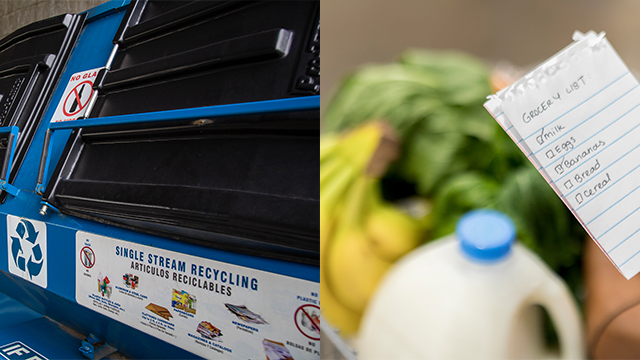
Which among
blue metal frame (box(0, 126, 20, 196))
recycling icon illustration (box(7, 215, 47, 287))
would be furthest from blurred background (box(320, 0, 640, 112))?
blue metal frame (box(0, 126, 20, 196))

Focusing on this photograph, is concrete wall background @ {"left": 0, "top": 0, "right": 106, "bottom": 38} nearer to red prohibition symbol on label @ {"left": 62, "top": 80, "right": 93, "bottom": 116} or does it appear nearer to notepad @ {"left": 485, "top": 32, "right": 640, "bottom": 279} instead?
red prohibition symbol on label @ {"left": 62, "top": 80, "right": 93, "bottom": 116}

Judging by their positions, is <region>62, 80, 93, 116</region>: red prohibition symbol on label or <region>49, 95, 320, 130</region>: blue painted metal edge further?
<region>62, 80, 93, 116</region>: red prohibition symbol on label

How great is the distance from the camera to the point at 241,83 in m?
1.15

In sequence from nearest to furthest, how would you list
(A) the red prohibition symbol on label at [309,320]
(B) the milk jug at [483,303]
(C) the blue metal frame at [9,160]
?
(B) the milk jug at [483,303] < (A) the red prohibition symbol on label at [309,320] < (C) the blue metal frame at [9,160]

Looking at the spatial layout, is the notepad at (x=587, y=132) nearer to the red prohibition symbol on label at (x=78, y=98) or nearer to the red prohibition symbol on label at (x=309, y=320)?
the red prohibition symbol on label at (x=309, y=320)

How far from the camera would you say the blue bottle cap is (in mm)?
180

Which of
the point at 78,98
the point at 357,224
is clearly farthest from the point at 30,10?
the point at 357,224

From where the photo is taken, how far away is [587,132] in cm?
→ 22

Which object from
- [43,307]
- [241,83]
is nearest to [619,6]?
[241,83]

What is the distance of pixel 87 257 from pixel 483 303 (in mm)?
1472

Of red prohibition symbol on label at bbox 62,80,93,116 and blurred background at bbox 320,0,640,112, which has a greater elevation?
red prohibition symbol on label at bbox 62,80,93,116

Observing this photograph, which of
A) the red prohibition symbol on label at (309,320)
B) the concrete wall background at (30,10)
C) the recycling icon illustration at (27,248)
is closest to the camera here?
the red prohibition symbol on label at (309,320)

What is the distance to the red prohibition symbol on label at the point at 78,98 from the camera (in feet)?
5.25

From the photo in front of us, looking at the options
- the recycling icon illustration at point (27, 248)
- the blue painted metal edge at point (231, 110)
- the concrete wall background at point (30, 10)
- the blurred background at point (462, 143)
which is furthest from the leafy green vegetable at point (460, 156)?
the concrete wall background at point (30, 10)
